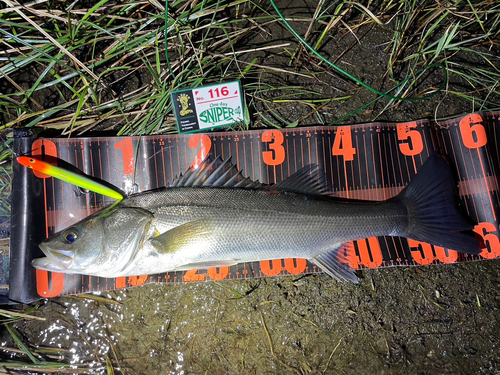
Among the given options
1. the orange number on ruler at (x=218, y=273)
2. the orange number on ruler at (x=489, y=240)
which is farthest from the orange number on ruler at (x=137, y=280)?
the orange number on ruler at (x=489, y=240)

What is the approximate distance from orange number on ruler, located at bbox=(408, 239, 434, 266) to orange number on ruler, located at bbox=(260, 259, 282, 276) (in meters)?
1.28

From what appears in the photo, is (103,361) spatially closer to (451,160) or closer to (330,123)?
(330,123)

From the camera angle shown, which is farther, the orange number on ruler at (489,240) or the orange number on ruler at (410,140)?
the orange number on ruler at (410,140)

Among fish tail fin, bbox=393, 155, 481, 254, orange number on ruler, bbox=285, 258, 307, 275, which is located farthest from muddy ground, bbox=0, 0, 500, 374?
fish tail fin, bbox=393, 155, 481, 254

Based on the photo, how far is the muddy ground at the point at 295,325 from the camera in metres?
2.94

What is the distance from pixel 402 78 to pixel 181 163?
2398mm

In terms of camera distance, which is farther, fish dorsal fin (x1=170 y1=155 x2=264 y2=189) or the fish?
fish dorsal fin (x1=170 y1=155 x2=264 y2=189)

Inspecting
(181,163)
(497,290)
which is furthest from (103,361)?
(497,290)

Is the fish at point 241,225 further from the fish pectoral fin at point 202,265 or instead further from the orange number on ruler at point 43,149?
the orange number on ruler at point 43,149

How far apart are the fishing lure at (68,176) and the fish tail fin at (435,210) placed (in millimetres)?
2689

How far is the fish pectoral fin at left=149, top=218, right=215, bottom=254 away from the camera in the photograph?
2.52 metres

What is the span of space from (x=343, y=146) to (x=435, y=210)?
1002 mm

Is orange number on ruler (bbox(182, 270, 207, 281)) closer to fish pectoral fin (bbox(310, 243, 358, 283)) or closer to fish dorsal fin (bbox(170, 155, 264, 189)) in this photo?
fish dorsal fin (bbox(170, 155, 264, 189))

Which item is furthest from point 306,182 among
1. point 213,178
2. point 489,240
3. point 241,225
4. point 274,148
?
point 489,240
